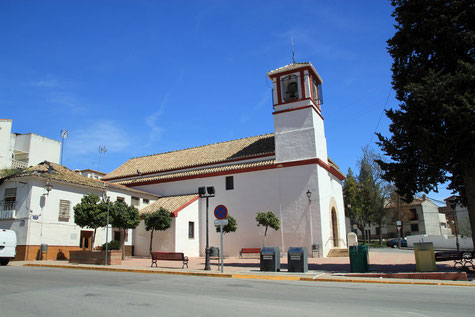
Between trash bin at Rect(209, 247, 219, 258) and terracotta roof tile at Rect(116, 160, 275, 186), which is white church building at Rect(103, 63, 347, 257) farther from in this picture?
trash bin at Rect(209, 247, 219, 258)

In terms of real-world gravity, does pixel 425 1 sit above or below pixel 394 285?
above

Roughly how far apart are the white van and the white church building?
9821 mm

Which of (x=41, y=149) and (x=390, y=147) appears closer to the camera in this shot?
(x=390, y=147)

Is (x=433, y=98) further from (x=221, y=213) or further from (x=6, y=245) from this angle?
(x=6, y=245)

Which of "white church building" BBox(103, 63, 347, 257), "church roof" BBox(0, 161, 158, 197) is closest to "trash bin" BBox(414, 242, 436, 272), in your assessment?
"white church building" BBox(103, 63, 347, 257)

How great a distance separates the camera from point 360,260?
13047 millimetres

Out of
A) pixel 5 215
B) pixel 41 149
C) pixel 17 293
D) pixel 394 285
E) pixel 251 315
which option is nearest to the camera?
pixel 251 315

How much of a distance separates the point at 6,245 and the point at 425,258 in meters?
17.8

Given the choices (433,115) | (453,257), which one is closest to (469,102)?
(433,115)

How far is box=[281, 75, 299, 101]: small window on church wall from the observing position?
1038 inches

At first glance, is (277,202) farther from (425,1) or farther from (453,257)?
(425,1)

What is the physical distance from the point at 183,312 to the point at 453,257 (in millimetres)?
12412

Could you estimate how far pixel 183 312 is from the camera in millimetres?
6043

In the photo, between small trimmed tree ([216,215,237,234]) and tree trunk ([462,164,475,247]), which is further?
small trimmed tree ([216,215,237,234])
